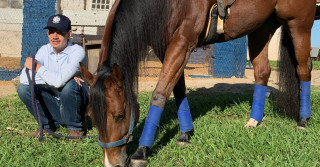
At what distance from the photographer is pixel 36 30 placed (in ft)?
22.7

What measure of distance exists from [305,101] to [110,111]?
2.63 meters

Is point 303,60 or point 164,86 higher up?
point 303,60

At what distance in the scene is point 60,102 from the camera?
3424 millimetres

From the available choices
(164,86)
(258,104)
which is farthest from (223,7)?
(258,104)

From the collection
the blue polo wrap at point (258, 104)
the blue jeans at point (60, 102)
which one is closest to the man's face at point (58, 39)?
the blue jeans at point (60, 102)

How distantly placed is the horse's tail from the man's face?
2814 mm

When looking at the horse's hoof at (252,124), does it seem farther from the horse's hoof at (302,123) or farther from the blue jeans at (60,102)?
the blue jeans at (60,102)

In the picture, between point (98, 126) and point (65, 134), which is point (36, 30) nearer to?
point (65, 134)

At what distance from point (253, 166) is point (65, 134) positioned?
2128 mm

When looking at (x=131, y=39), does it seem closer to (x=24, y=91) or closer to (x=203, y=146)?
(x=203, y=146)

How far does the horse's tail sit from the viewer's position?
3812mm

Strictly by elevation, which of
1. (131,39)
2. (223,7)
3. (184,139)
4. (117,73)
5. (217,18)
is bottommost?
(184,139)

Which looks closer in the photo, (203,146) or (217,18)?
(203,146)

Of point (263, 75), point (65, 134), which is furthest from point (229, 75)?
point (65, 134)
